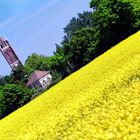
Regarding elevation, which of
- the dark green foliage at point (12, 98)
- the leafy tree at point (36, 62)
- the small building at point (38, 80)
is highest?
the leafy tree at point (36, 62)

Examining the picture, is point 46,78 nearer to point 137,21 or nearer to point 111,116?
point 137,21

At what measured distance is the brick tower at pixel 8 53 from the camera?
15325cm

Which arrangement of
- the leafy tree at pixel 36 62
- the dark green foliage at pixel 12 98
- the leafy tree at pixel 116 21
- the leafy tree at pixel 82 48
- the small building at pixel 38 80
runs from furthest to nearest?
the leafy tree at pixel 36 62 < the small building at pixel 38 80 < the leafy tree at pixel 82 48 < the dark green foliage at pixel 12 98 < the leafy tree at pixel 116 21

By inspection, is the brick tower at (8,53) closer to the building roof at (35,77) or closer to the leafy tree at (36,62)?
the building roof at (35,77)

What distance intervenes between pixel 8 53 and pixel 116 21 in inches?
3191

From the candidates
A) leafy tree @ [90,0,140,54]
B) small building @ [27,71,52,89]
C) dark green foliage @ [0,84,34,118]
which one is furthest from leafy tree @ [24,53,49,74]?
leafy tree @ [90,0,140,54]

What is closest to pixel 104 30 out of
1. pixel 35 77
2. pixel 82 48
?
pixel 82 48

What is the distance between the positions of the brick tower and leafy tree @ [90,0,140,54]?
239 ft

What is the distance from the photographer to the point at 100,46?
8238 cm

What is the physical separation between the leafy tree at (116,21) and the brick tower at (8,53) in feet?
239

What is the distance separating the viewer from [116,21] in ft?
261

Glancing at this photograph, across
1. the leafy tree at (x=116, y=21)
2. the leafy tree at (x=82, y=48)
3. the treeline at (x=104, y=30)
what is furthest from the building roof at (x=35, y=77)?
the leafy tree at (x=116, y=21)

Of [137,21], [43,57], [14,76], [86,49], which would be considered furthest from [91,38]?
[43,57]

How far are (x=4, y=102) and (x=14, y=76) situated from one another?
38.2 meters
